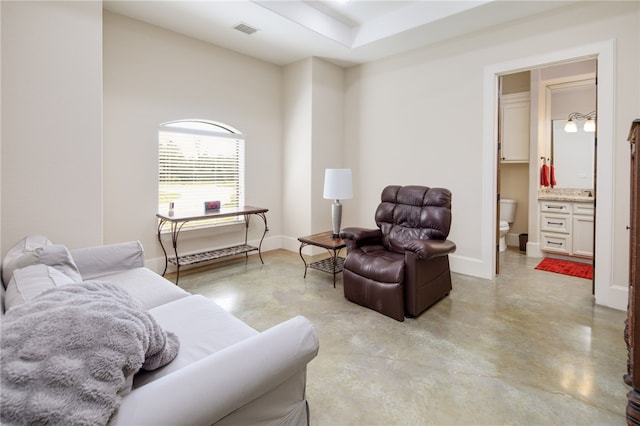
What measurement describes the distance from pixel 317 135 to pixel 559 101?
382 cm

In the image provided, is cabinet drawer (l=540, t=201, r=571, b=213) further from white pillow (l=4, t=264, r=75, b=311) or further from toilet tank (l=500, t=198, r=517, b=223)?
white pillow (l=4, t=264, r=75, b=311)

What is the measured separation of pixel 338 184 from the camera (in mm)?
3721

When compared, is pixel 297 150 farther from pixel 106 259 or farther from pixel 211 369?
pixel 211 369

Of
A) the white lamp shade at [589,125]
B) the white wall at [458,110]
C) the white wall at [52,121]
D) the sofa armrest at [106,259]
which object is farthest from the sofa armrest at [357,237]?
the white lamp shade at [589,125]

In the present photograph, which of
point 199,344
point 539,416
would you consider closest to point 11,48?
point 199,344

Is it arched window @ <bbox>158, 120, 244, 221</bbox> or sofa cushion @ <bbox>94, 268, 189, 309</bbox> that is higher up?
arched window @ <bbox>158, 120, 244, 221</bbox>

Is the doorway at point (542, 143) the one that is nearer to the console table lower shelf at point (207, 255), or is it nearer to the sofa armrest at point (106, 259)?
the console table lower shelf at point (207, 255)

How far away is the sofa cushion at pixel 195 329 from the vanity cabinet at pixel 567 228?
189 inches

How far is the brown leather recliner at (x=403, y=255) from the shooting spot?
2.69 meters

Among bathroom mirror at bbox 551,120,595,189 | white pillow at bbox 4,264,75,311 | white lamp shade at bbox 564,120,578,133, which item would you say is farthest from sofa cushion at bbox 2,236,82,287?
white lamp shade at bbox 564,120,578,133

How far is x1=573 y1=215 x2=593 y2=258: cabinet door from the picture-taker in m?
4.33

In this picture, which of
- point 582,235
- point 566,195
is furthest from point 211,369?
point 566,195

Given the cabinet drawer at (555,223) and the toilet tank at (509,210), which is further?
the toilet tank at (509,210)

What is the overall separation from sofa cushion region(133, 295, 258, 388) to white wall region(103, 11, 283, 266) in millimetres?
2300
